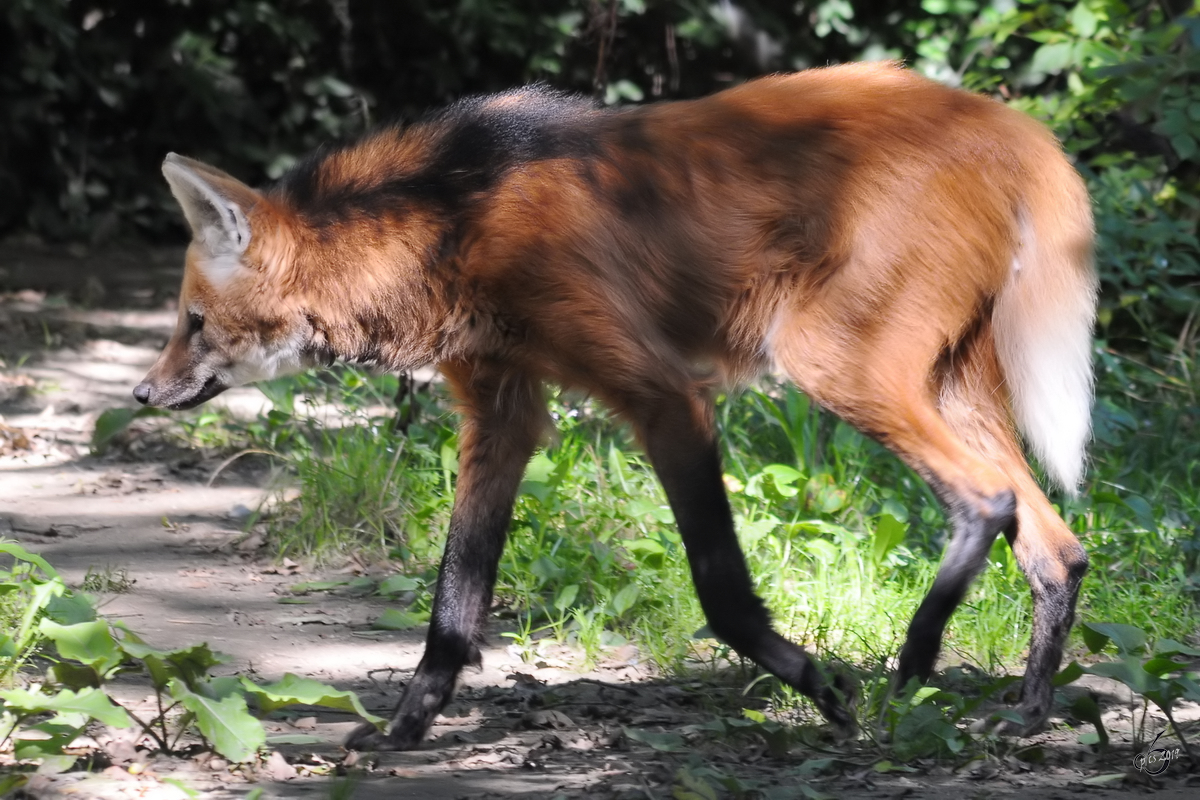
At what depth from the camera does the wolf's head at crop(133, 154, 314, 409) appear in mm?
2668

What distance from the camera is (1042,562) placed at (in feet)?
9.01

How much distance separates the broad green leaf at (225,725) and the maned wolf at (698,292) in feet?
1.19

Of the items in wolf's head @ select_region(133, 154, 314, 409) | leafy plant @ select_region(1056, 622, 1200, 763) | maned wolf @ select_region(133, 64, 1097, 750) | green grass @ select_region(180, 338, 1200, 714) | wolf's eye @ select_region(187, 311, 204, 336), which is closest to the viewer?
leafy plant @ select_region(1056, 622, 1200, 763)

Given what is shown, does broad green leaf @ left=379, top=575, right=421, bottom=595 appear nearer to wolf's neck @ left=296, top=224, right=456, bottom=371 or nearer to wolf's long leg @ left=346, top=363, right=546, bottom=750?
wolf's long leg @ left=346, top=363, right=546, bottom=750

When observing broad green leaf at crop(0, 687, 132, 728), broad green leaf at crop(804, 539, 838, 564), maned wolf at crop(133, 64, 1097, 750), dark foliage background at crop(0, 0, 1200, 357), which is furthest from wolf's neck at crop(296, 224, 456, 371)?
dark foliage background at crop(0, 0, 1200, 357)

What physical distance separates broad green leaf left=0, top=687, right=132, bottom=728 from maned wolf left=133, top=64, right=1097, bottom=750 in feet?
1.82

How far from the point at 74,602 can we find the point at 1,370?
3118 millimetres

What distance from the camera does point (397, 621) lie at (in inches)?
123

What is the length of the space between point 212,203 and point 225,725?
1105 millimetres

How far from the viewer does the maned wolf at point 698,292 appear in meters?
2.56

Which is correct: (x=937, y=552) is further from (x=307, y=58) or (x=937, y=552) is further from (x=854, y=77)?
(x=307, y=58)

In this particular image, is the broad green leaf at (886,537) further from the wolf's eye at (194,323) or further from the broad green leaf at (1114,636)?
the wolf's eye at (194,323)

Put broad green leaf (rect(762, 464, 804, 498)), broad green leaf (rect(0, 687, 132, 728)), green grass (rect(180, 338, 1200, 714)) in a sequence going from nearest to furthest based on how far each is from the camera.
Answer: broad green leaf (rect(0, 687, 132, 728))
green grass (rect(180, 338, 1200, 714))
broad green leaf (rect(762, 464, 804, 498))

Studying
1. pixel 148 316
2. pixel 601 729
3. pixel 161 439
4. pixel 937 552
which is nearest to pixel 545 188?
pixel 601 729
